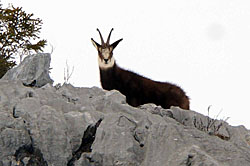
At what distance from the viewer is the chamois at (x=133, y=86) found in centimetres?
1289

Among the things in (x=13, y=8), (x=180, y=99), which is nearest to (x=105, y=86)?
(x=180, y=99)

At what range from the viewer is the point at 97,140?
7836mm

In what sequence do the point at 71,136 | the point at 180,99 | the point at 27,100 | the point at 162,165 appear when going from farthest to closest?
the point at 180,99 < the point at 27,100 < the point at 71,136 < the point at 162,165

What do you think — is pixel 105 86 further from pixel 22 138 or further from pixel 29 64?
pixel 22 138

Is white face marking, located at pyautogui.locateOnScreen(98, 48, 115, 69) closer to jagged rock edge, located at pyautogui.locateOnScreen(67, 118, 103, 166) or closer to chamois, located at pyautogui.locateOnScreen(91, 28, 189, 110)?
chamois, located at pyautogui.locateOnScreen(91, 28, 189, 110)

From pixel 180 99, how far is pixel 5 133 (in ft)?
22.2

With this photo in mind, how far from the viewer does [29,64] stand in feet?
46.0

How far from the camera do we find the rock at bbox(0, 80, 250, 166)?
7.17 meters

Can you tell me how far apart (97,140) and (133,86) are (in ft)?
17.3

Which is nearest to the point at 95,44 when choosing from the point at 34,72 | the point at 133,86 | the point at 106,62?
the point at 106,62

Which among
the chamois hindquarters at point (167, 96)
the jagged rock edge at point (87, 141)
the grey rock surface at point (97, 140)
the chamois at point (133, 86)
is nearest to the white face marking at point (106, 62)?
the chamois at point (133, 86)

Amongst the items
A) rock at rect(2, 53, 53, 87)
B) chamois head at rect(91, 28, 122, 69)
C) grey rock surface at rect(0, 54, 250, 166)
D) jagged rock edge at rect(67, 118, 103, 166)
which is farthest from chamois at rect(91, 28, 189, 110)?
jagged rock edge at rect(67, 118, 103, 166)

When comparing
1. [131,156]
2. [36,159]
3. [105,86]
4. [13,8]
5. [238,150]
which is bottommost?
[36,159]

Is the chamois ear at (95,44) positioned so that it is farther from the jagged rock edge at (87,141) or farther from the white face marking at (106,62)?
the jagged rock edge at (87,141)
